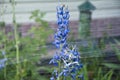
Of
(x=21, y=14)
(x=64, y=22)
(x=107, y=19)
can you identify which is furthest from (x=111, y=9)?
(x=64, y=22)

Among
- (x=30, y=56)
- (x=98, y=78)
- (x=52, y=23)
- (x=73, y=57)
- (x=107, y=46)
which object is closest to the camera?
(x=73, y=57)

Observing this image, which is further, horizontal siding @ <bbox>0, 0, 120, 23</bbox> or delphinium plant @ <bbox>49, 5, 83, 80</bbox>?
horizontal siding @ <bbox>0, 0, 120, 23</bbox>

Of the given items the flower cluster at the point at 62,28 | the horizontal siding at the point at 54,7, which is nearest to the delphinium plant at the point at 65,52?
the flower cluster at the point at 62,28

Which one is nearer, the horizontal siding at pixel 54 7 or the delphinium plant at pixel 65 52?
the delphinium plant at pixel 65 52

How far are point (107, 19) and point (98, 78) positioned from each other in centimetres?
155

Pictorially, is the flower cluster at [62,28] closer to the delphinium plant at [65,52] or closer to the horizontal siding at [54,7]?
the delphinium plant at [65,52]

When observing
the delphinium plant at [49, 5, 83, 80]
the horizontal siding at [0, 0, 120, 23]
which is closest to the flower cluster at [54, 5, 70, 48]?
the delphinium plant at [49, 5, 83, 80]

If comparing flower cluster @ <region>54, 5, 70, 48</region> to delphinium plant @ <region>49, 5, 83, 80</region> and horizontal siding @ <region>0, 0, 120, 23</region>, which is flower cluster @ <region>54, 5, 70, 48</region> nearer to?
delphinium plant @ <region>49, 5, 83, 80</region>

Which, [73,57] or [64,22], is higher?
[64,22]

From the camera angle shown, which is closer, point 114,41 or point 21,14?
point 114,41

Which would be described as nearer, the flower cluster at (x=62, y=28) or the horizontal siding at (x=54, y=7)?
the flower cluster at (x=62, y=28)

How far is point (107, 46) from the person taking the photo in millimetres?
3770

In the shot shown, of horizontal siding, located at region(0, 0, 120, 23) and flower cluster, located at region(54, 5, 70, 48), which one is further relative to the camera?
horizontal siding, located at region(0, 0, 120, 23)

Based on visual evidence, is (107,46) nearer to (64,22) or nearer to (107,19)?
(107,19)
